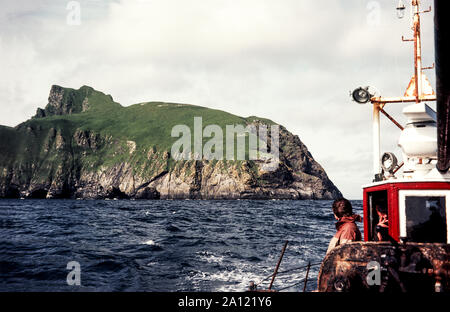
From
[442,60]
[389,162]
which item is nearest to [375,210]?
[389,162]

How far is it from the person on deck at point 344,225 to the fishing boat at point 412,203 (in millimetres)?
650

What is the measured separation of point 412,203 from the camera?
28.9ft

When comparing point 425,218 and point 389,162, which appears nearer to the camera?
point 425,218

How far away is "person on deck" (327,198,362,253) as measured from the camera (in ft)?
25.3

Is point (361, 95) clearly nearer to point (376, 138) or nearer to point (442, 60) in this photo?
point (376, 138)

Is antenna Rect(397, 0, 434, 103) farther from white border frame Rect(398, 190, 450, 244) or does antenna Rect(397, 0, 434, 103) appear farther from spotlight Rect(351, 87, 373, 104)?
white border frame Rect(398, 190, 450, 244)

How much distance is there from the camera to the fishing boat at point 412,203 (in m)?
5.70

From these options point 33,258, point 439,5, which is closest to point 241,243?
point 33,258

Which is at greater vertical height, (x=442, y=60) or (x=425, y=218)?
(x=442, y=60)

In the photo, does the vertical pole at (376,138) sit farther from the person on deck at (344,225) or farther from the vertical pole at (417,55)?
the person on deck at (344,225)

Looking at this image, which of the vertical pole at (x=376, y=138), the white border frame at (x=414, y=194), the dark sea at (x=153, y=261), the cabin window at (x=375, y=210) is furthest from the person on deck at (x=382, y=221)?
the dark sea at (x=153, y=261)

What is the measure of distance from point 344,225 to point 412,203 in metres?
2.12

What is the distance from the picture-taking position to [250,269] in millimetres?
→ 18875
